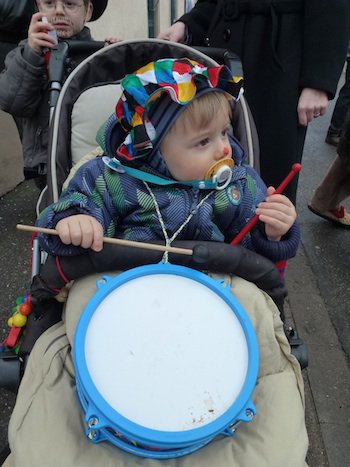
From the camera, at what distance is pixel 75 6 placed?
2.34m

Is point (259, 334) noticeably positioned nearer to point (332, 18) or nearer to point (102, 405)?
point (102, 405)

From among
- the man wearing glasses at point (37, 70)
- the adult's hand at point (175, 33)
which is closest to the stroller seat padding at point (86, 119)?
the man wearing glasses at point (37, 70)

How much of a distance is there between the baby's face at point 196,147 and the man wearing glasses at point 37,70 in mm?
874

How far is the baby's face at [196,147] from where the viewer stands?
4.61 ft

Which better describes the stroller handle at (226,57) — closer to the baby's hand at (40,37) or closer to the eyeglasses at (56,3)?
the baby's hand at (40,37)

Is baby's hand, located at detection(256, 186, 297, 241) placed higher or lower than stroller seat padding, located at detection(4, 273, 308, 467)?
higher

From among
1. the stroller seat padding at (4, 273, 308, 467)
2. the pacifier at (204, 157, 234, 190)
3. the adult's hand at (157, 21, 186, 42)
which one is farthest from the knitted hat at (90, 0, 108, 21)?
the stroller seat padding at (4, 273, 308, 467)

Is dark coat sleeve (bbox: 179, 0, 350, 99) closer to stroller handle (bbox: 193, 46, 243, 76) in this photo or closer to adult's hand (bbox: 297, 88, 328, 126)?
adult's hand (bbox: 297, 88, 328, 126)

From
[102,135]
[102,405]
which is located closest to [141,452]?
[102,405]

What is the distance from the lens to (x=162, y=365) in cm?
102

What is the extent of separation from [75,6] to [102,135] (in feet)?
3.97

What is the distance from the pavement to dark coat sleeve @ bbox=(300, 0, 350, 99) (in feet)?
4.43

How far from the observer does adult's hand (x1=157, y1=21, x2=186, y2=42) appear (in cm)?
228

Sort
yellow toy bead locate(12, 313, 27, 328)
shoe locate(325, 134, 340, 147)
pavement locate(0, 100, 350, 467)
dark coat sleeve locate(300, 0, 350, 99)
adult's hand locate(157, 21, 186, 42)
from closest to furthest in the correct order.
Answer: yellow toy bead locate(12, 313, 27, 328) → dark coat sleeve locate(300, 0, 350, 99) → pavement locate(0, 100, 350, 467) → adult's hand locate(157, 21, 186, 42) → shoe locate(325, 134, 340, 147)
